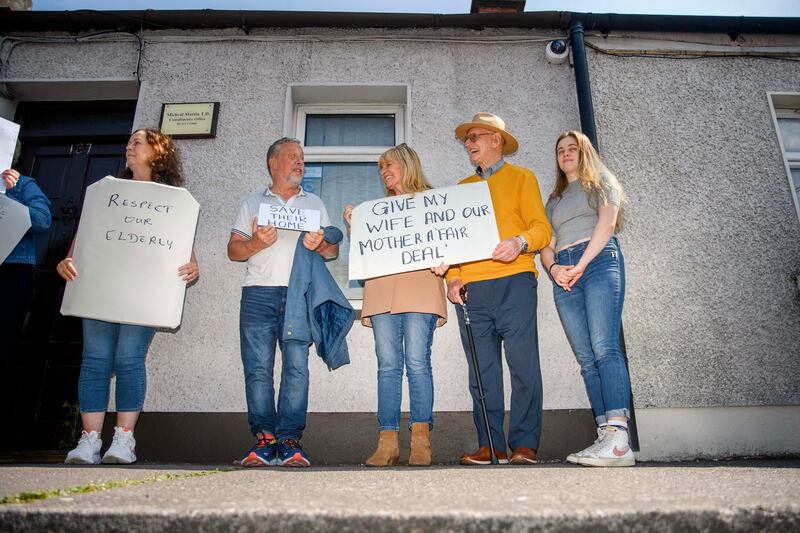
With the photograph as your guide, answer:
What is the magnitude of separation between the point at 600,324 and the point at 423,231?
1.07 m

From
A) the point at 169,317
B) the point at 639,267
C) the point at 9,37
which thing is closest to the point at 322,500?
the point at 169,317

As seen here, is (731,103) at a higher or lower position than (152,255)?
higher

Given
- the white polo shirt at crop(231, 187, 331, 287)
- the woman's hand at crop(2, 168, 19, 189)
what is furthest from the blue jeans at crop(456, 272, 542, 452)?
the woman's hand at crop(2, 168, 19, 189)

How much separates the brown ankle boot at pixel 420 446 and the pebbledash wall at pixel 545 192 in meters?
0.69

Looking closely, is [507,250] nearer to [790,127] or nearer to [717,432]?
[717,432]

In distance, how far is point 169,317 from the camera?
8.77 ft

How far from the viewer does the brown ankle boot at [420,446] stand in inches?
96.0

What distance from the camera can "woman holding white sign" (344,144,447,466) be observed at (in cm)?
248

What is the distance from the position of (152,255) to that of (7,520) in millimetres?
2047

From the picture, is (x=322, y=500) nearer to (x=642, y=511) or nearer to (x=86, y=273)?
(x=642, y=511)

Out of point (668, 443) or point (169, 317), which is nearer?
point (169, 317)

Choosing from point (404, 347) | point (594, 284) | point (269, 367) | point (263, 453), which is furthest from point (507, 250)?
point (263, 453)

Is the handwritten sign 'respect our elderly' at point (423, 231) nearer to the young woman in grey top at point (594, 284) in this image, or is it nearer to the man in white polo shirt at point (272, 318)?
the man in white polo shirt at point (272, 318)

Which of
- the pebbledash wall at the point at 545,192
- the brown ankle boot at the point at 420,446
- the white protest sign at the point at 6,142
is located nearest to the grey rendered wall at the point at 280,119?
the pebbledash wall at the point at 545,192
